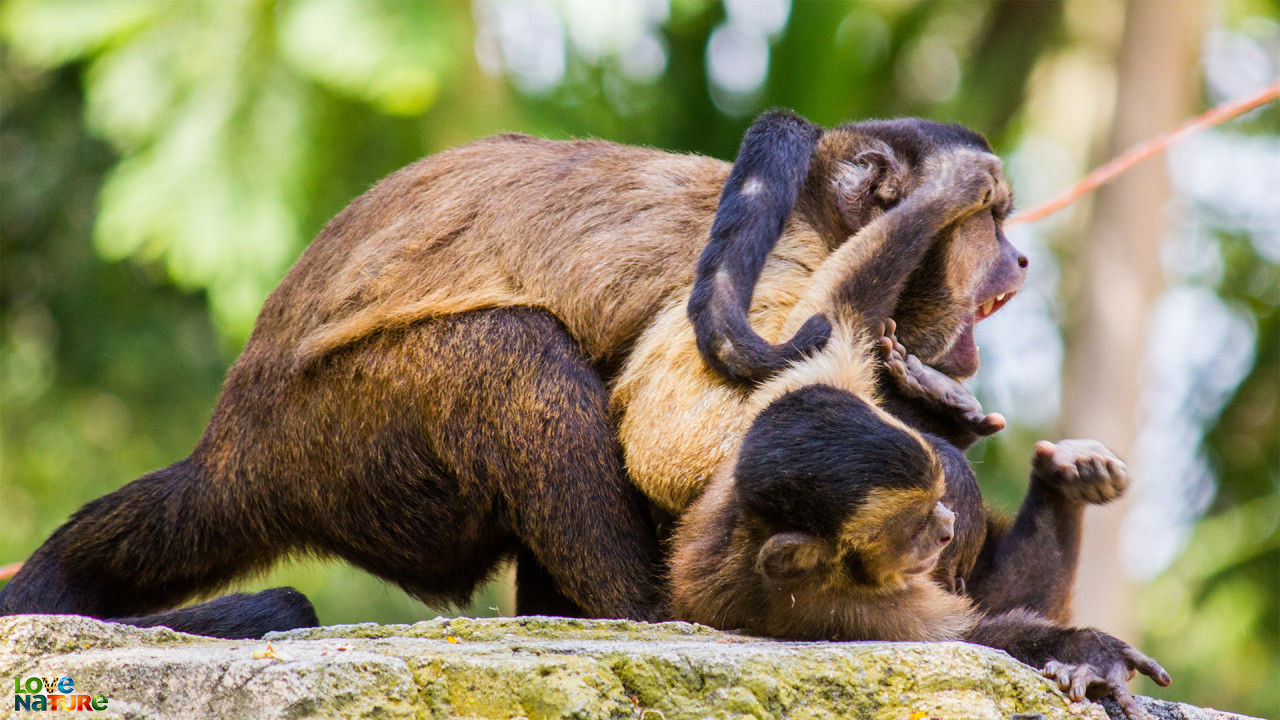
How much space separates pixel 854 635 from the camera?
374cm

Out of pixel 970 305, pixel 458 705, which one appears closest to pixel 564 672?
pixel 458 705

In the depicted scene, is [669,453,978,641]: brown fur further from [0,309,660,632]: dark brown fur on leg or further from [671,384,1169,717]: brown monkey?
[0,309,660,632]: dark brown fur on leg

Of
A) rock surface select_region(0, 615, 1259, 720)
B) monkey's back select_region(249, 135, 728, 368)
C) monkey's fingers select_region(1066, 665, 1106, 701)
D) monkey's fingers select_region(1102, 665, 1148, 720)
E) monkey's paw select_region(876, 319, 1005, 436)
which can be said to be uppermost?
monkey's back select_region(249, 135, 728, 368)

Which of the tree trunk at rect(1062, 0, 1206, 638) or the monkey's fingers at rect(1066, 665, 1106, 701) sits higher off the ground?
the tree trunk at rect(1062, 0, 1206, 638)

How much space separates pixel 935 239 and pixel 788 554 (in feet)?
4.56

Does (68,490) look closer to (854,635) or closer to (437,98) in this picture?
(437,98)

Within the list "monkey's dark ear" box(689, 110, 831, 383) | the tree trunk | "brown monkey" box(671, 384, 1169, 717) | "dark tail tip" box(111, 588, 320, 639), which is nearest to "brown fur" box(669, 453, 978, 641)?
"brown monkey" box(671, 384, 1169, 717)

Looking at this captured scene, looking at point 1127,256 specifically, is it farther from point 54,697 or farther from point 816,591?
point 54,697

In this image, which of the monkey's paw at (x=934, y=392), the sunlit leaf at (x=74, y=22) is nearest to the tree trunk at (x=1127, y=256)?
the monkey's paw at (x=934, y=392)

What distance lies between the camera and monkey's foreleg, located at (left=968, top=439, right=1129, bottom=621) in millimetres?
4363

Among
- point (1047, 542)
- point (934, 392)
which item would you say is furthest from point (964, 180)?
point (1047, 542)

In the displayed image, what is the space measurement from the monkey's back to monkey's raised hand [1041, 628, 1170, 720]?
1.75 meters

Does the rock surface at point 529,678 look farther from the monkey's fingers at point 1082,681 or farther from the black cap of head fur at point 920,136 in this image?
the black cap of head fur at point 920,136

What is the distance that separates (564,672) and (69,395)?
1194 centimetres
